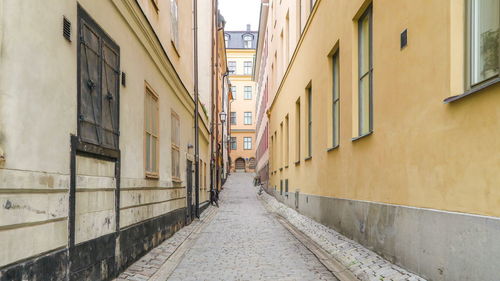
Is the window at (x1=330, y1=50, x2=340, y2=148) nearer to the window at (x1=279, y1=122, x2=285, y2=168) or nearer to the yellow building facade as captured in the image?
the yellow building facade

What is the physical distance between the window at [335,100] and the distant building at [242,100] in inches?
2197

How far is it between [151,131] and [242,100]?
2352 inches

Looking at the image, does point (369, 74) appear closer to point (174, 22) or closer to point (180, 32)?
point (174, 22)

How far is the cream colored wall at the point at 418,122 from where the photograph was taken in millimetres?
4023

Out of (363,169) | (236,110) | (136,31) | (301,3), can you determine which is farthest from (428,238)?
(236,110)

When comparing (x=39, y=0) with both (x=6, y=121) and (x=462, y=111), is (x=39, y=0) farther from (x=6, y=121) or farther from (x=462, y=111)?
(x=462, y=111)

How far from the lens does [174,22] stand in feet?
37.3

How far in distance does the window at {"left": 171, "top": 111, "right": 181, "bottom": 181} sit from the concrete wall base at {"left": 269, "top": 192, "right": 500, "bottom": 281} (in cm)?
451

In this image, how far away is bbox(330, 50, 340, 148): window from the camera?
33.6 feet

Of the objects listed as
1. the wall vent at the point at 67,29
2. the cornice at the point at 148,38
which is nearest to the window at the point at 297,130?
the cornice at the point at 148,38

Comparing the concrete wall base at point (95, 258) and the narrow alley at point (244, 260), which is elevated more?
the concrete wall base at point (95, 258)

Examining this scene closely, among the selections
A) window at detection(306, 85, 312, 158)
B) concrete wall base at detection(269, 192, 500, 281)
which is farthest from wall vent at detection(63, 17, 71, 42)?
window at detection(306, 85, 312, 158)

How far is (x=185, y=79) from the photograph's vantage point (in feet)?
43.8

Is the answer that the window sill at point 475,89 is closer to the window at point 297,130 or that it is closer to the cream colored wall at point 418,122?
the cream colored wall at point 418,122
